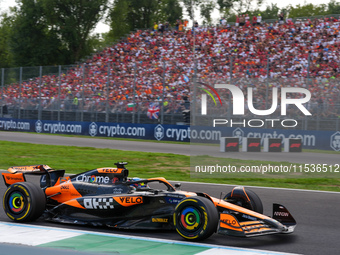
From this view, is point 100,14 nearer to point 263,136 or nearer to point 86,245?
point 263,136

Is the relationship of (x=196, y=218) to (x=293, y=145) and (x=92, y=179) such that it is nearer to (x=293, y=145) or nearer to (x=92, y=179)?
(x=92, y=179)

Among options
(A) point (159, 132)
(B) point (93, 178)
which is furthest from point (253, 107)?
(B) point (93, 178)

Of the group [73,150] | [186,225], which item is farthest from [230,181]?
[73,150]

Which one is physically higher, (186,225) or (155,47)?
(155,47)

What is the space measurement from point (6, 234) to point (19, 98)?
2311 cm

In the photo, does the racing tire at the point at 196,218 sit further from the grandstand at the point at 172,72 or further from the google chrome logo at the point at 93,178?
the grandstand at the point at 172,72

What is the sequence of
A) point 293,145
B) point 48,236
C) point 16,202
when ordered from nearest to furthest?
point 48,236
point 16,202
point 293,145

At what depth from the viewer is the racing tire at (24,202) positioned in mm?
6352

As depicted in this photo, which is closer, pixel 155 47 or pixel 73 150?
pixel 73 150

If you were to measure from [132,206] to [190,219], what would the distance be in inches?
34.2

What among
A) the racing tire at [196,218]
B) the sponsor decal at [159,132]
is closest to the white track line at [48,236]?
the racing tire at [196,218]

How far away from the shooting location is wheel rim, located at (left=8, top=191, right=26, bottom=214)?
255 inches

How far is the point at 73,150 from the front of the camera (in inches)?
726

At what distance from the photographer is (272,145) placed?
A: 1350 centimetres
